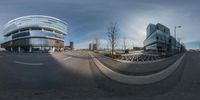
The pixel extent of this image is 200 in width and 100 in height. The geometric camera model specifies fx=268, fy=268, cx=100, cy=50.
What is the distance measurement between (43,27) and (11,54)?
15.8m

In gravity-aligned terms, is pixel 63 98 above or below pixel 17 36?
below

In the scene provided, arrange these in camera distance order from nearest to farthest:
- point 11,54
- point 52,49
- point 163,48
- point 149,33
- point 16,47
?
Answer: point 16,47 < point 11,54 < point 52,49 < point 163,48 < point 149,33

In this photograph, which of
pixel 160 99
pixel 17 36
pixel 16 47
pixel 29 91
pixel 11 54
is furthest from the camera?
pixel 11 54

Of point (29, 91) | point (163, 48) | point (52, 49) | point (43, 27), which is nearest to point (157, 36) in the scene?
point (163, 48)


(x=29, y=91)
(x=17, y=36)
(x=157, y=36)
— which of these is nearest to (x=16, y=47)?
(x=17, y=36)

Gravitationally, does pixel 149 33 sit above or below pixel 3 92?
above

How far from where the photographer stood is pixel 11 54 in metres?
34.9

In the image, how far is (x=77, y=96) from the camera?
8.52 meters

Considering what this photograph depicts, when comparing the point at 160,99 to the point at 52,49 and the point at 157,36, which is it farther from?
the point at 157,36

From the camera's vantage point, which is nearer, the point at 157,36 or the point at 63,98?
the point at 63,98

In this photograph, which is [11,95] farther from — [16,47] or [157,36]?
[157,36]

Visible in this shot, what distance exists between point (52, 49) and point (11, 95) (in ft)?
96.9

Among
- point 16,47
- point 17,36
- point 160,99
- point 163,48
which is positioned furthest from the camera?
point 163,48

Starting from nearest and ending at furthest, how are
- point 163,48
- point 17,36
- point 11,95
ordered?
point 11,95 < point 17,36 < point 163,48
